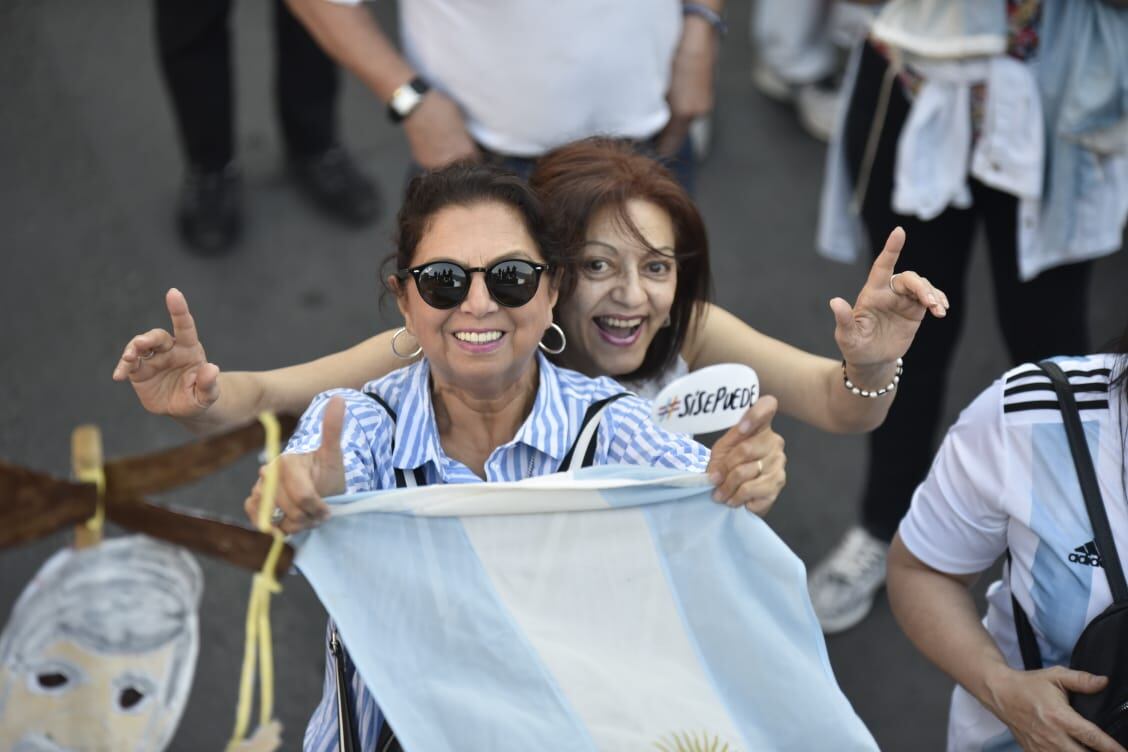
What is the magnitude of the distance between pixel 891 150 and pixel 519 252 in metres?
1.34

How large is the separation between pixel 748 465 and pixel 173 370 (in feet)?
2.74

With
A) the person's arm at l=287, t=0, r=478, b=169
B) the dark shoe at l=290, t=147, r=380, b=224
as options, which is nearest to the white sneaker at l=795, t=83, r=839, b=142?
the dark shoe at l=290, t=147, r=380, b=224

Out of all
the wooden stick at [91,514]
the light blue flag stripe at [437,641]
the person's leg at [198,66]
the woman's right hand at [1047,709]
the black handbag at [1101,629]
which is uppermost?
the person's leg at [198,66]

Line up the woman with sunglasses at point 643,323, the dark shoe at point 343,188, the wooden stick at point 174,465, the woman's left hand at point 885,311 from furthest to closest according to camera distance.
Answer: the dark shoe at point 343,188 < the woman with sunglasses at point 643,323 < the woman's left hand at point 885,311 < the wooden stick at point 174,465

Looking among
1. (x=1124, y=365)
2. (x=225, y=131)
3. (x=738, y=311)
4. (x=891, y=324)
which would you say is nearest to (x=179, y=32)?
(x=225, y=131)

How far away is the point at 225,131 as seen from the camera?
14.2ft

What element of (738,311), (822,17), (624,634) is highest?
(822,17)

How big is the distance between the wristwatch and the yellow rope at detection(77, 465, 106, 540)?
1.59 metres

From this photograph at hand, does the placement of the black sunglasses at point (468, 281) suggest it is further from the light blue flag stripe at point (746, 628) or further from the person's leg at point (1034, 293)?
the person's leg at point (1034, 293)

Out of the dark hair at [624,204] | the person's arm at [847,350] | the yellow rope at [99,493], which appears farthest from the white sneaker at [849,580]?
the yellow rope at [99,493]

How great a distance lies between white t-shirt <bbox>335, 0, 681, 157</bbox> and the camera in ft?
8.92

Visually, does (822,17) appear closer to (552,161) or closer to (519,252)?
(552,161)

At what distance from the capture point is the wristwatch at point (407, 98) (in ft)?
9.30

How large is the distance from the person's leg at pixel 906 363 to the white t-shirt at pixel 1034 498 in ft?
3.33
